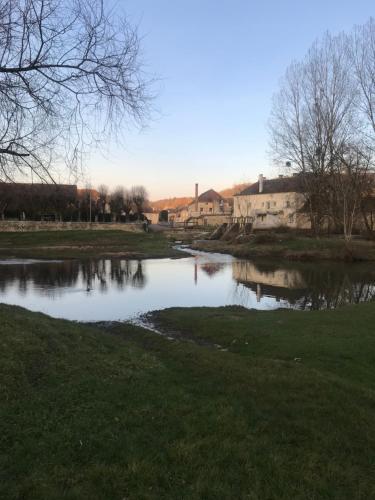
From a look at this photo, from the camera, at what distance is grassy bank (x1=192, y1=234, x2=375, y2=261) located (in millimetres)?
39750

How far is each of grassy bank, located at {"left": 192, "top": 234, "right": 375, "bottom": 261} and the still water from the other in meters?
4.39

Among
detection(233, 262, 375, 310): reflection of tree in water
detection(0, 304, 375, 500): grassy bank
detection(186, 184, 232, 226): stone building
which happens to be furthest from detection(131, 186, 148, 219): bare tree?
detection(0, 304, 375, 500): grassy bank

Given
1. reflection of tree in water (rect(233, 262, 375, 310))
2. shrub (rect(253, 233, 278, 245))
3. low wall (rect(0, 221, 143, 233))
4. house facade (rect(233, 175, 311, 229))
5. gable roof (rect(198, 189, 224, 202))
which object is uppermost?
gable roof (rect(198, 189, 224, 202))

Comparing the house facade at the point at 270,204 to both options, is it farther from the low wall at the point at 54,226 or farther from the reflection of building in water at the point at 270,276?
the reflection of building in water at the point at 270,276

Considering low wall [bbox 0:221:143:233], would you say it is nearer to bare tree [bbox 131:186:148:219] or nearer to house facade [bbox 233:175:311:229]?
house facade [bbox 233:175:311:229]

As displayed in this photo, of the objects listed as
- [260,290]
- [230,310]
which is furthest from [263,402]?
[260,290]

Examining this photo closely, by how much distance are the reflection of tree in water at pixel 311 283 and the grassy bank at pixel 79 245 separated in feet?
47.3

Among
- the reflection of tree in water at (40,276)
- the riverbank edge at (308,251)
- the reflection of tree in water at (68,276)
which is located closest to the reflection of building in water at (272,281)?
the reflection of tree in water at (68,276)

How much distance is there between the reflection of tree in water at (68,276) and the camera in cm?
2320

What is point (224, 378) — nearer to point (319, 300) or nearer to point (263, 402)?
point (263, 402)

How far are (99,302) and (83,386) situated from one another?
1262 centimetres

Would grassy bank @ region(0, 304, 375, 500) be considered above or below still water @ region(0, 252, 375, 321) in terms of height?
above

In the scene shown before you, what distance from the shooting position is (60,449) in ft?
14.2

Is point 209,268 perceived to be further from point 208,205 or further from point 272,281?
point 208,205
